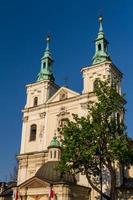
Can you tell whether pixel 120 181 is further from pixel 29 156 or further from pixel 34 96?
pixel 34 96

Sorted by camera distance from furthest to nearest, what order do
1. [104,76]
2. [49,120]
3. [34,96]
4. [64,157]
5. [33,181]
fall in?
[34,96] → [49,120] → [104,76] → [33,181] → [64,157]

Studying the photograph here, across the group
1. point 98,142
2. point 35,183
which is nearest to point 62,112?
point 35,183

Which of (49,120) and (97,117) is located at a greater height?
(49,120)

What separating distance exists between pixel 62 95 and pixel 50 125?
4.44 m

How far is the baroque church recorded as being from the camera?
35.1 m

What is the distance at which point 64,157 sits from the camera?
29094mm

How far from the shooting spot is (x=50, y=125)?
144ft

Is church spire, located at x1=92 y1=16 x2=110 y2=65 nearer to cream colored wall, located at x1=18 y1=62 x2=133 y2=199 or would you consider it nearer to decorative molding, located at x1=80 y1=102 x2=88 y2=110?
cream colored wall, located at x1=18 y1=62 x2=133 y2=199

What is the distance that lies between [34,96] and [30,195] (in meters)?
16.7

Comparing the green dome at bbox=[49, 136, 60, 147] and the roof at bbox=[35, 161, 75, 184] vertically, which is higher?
the green dome at bbox=[49, 136, 60, 147]

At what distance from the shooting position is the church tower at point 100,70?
42.1 meters

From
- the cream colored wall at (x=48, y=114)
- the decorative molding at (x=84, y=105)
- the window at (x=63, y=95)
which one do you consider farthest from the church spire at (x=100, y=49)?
the decorative molding at (x=84, y=105)

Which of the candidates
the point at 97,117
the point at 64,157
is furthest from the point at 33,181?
the point at 97,117

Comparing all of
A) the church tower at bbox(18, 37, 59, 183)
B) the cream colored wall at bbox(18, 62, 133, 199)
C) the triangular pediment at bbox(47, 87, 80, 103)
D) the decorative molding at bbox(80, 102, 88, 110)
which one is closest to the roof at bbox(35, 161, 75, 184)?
the cream colored wall at bbox(18, 62, 133, 199)
